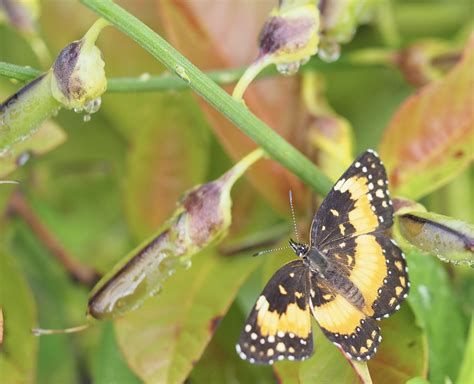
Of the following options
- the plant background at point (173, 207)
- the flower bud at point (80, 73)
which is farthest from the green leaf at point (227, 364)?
the flower bud at point (80, 73)

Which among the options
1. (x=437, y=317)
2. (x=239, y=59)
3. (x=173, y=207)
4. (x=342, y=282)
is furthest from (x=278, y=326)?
(x=239, y=59)

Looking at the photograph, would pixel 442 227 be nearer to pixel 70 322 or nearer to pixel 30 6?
pixel 30 6

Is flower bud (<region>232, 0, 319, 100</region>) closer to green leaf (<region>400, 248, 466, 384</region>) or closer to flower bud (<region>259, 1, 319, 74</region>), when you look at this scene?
flower bud (<region>259, 1, 319, 74</region>)

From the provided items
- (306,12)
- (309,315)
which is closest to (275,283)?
(309,315)

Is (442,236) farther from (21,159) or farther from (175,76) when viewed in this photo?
(21,159)

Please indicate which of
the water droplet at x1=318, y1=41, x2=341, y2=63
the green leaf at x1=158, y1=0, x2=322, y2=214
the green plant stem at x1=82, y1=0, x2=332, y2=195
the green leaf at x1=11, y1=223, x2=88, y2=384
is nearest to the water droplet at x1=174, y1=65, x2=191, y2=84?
the green plant stem at x1=82, y1=0, x2=332, y2=195

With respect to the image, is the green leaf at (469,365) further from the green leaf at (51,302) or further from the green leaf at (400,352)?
the green leaf at (51,302)
